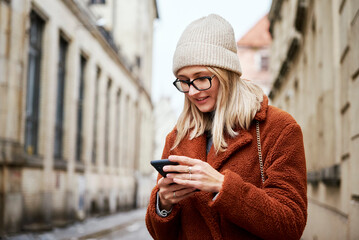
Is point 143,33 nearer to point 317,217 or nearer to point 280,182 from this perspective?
point 317,217

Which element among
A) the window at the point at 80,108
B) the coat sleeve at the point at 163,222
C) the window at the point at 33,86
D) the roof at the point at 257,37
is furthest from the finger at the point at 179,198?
the roof at the point at 257,37

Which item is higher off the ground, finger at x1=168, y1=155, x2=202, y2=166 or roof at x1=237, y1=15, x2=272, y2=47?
roof at x1=237, y1=15, x2=272, y2=47

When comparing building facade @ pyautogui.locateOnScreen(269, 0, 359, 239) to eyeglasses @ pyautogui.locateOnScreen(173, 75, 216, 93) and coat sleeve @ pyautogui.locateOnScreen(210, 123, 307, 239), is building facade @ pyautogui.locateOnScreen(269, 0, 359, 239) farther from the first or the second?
coat sleeve @ pyautogui.locateOnScreen(210, 123, 307, 239)

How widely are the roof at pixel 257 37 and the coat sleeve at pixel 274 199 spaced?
46.4m

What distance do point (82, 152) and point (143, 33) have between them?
21424mm

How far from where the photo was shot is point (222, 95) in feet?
8.61

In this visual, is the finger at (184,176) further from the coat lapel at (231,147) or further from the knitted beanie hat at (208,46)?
the knitted beanie hat at (208,46)

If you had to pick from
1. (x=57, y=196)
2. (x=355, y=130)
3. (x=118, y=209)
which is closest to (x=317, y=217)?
(x=355, y=130)

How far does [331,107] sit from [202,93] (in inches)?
237

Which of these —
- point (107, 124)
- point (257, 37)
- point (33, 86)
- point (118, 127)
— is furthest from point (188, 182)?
point (257, 37)

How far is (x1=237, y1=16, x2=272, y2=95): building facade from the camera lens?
1876 inches

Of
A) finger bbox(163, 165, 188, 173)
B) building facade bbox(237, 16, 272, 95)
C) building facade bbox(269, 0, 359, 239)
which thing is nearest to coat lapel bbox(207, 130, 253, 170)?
finger bbox(163, 165, 188, 173)

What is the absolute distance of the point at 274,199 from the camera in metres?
2.34

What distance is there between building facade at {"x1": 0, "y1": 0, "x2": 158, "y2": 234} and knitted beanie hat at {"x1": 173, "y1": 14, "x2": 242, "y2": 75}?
11.2 metres
